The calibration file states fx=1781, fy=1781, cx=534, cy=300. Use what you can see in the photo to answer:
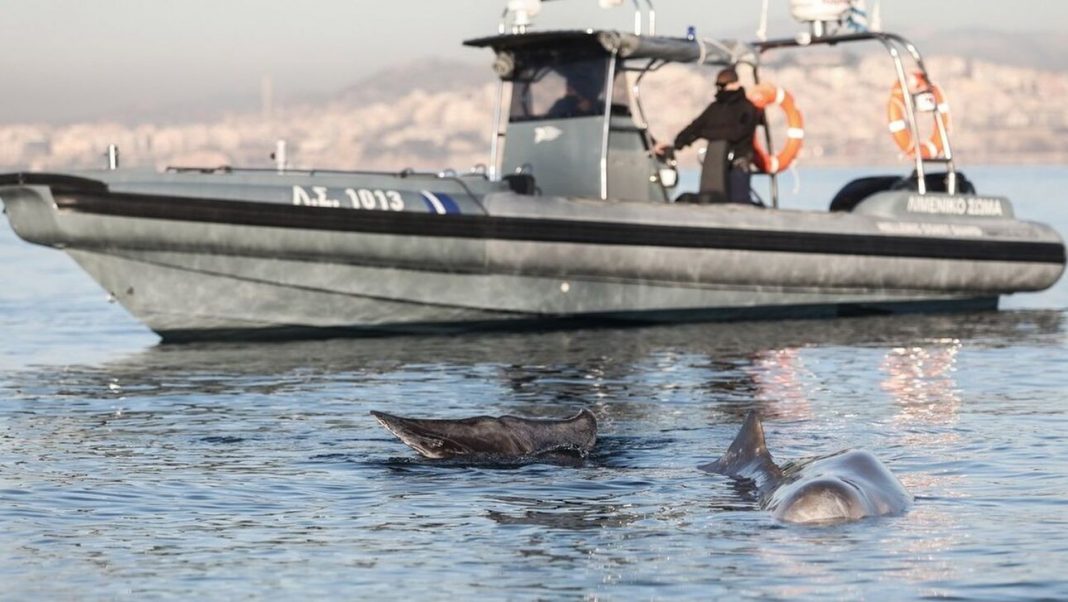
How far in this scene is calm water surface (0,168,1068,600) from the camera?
621 cm

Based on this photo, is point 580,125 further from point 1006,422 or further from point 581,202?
point 1006,422

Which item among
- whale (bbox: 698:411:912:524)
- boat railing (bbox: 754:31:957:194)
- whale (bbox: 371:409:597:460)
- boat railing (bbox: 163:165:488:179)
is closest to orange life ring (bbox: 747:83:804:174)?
boat railing (bbox: 754:31:957:194)

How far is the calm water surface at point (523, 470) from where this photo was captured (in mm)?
6211

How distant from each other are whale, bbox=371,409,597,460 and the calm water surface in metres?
0.14

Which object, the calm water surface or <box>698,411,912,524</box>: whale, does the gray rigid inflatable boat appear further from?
<box>698,411,912,524</box>: whale

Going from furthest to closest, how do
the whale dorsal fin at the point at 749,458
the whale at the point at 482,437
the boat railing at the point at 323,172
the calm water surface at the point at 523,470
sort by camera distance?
the boat railing at the point at 323,172 < the whale at the point at 482,437 < the whale dorsal fin at the point at 749,458 < the calm water surface at the point at 523,470

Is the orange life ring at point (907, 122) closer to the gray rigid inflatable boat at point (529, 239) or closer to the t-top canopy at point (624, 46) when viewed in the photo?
the gray rigid inflatable boat at point (529, 239)

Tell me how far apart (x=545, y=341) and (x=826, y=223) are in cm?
289

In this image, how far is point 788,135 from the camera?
16.3 meters

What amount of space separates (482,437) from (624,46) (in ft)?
24.1

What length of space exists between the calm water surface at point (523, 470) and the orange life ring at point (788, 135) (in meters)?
1.85

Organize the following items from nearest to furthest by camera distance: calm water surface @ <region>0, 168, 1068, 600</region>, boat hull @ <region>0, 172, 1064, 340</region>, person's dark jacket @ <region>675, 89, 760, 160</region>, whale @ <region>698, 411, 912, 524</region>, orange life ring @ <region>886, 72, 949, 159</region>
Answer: calm water surface @ <region>0, 168, 1068, 600</region>, whale @ <region>698, 411, 912, 524</region>, boat hull @ <region>0, 172, 1064, 340</region>, person's dark jacket @ <region>675, 89, 760, 160</region>, orange life ring @ <region>886, 72, 949, 159</region>

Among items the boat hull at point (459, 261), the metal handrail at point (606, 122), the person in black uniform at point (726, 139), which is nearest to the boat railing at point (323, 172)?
the boat hull at point (459, 261)

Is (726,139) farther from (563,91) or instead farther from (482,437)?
(482,437)
